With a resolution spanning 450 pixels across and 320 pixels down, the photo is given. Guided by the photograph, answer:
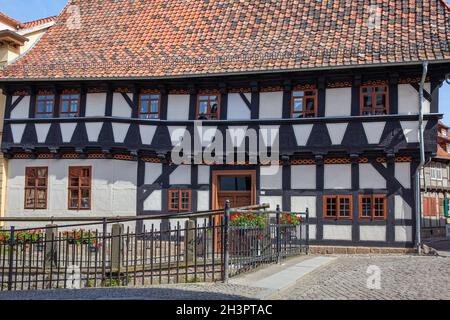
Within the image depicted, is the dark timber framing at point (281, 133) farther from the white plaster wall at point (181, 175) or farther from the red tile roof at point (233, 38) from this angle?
the red tile roof at point (233, 38)

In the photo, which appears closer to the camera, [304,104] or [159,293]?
[159,293]

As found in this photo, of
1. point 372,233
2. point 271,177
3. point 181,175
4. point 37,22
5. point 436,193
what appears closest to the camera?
point 372,233

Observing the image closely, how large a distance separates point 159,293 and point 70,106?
44.1 feet

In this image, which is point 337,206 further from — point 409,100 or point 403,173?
point 409,100

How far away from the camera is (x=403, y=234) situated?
17578mm

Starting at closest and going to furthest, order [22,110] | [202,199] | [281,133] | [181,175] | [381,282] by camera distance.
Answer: [381,282] → [281,133] → [202,199] → [181,175] → [22,110]

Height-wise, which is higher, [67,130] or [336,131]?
[67,130]

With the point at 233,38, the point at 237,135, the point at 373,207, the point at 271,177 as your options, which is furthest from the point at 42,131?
the point at 373,207

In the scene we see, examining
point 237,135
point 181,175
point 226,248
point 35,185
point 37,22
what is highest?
point 37,22

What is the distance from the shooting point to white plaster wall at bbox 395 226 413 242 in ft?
57.5

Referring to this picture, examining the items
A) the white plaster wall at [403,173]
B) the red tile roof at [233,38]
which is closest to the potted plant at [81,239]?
the red tile roof at [233,38]

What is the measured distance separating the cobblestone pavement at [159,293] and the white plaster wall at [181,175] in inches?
416

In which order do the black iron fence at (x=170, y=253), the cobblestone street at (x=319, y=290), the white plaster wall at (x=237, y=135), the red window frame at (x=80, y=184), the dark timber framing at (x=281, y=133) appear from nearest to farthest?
the cobblestone street at (x=319, y=290) < the black iron fence at (x=170, y=253) < the dark timber framing at (x=281, y=133) < the white plaster wall at (x=237, y=135) < the red window frame at (x=80, y=184)

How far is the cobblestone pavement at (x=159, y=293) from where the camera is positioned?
784cm
